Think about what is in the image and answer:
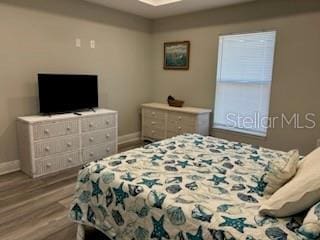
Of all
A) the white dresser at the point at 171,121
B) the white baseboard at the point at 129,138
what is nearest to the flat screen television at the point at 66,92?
the white baseboard at the point at 129,138

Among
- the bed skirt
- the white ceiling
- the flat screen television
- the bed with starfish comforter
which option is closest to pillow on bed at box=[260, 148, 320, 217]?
the bed with starfish comforter

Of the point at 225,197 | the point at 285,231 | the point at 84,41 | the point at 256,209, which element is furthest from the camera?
the point at 84,41

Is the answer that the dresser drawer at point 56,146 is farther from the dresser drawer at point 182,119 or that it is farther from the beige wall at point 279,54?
the beige wall at point 279,54

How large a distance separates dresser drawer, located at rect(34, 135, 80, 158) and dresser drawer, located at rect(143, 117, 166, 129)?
63.1 inches

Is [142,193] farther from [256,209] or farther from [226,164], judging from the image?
[226,164]

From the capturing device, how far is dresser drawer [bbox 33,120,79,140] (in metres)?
3.10

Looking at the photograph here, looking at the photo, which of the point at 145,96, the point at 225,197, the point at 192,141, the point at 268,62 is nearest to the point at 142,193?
the point at 225,197

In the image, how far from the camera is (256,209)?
1.39 meters

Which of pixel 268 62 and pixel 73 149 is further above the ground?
pixel 268 62

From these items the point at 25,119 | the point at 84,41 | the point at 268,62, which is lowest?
the point at 25,119

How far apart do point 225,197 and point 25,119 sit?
2699 millimetres

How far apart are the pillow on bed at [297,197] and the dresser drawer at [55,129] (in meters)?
2.73

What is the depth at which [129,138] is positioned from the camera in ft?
16.3

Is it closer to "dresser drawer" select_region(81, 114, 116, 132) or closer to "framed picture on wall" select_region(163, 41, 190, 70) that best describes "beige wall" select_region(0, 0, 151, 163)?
"framed picture on wall" select_region(163, 41, 190, 70)
